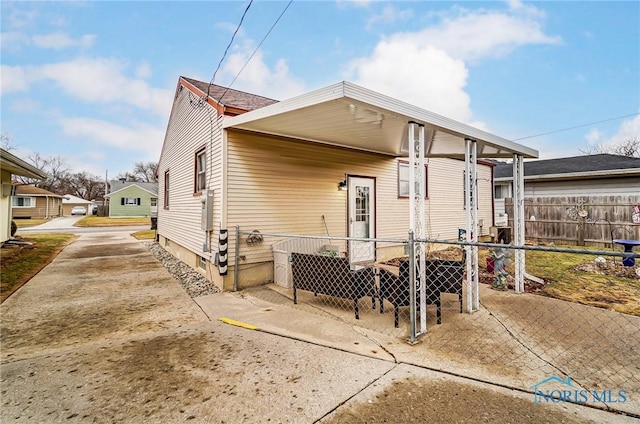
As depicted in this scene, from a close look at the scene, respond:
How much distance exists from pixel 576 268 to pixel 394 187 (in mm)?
4769

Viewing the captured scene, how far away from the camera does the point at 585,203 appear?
1071 cm

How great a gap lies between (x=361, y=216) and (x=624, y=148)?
33.6 m

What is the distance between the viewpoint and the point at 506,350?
2990 mm

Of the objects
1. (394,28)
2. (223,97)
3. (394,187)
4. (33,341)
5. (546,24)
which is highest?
(546,24)

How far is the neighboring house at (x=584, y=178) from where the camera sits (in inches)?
433

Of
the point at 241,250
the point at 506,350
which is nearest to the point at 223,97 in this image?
the point at 241,250

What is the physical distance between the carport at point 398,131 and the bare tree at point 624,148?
31.3m

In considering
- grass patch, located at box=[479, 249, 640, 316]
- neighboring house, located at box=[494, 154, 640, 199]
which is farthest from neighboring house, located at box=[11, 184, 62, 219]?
neighboring house, located at box=[494, 154, 640, 199]

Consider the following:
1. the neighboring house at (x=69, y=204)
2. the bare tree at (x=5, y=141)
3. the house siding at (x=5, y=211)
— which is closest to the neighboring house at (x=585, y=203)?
the house siding at (x=5, y=211)

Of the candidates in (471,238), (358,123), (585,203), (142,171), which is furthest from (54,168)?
(585,203)

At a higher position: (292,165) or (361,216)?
(292,165)

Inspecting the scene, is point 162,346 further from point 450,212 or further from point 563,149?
point 563,149

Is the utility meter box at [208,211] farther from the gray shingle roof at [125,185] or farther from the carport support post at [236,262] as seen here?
the gray shingle roof at [125,185]

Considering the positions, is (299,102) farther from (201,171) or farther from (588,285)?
(588,285)
